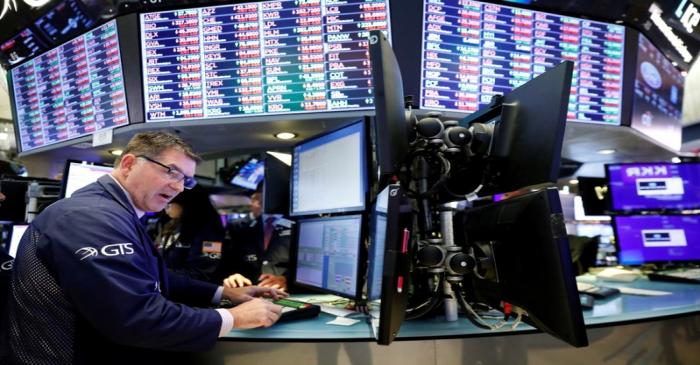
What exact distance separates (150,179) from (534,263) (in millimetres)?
1038

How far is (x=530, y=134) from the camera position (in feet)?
2.97

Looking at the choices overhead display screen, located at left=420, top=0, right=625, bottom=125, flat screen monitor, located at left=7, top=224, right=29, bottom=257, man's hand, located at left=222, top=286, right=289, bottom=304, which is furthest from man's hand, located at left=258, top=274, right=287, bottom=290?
flat screen monitor, located at left=7, top=224, right=29, bottom=257

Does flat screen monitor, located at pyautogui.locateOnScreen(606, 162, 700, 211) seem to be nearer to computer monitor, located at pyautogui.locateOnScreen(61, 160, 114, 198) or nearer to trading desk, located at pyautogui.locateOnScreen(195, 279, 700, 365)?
trading desk, located at pyautogui.locateOnScreen(195, 279, 700, 365)

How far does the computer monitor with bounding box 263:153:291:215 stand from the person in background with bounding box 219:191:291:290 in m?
0.13

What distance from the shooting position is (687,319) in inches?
52.4

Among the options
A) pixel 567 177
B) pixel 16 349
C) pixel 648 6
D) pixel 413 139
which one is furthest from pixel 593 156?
pixel 16 349

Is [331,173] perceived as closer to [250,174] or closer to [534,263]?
[534,263]

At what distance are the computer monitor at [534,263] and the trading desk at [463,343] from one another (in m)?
0.15

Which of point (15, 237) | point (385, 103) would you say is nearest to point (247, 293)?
point (385, 103)

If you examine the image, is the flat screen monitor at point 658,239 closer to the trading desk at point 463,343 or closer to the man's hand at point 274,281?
the trading desk at point 463,343

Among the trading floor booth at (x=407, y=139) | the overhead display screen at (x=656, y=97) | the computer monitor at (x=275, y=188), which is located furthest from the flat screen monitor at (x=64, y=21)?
the overhead display screen at (x=656, y=97)

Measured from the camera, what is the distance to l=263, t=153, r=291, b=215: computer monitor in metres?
2.12

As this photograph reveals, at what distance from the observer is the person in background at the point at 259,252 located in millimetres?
2096

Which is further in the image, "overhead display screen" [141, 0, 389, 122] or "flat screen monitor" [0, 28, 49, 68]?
"flat screen monitor" [0, 28, 49, 68]
